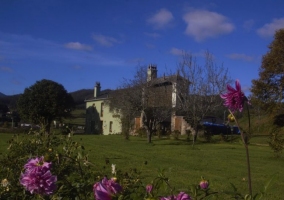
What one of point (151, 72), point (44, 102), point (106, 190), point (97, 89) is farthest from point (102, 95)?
point (106, 190)

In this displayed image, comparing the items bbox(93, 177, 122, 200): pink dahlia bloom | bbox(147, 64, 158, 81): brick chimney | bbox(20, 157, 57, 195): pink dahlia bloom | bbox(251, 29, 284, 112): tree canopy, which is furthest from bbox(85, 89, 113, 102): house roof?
bbox(93, 177, 122, 200): pink dahlia bloom

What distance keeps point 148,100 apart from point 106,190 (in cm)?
2383

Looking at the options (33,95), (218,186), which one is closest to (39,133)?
(218,186)

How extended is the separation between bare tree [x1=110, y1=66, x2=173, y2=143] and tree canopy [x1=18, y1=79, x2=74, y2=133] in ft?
43.8

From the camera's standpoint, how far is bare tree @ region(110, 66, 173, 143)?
24.6 meters

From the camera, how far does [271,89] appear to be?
92.0ft

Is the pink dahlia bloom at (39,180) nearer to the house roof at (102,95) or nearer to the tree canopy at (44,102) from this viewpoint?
the tree canopy at (44,102)

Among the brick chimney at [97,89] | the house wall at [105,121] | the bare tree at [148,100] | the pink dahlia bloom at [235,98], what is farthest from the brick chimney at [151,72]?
the pink dahlia bloom at [235,98]

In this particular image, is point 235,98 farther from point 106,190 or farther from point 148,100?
point 148,100

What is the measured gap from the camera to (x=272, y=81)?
92.7ft

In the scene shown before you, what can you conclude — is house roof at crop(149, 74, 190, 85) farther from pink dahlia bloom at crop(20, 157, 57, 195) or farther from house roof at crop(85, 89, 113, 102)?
pink dahlia bloom at crop(20, 157, 57, 195)

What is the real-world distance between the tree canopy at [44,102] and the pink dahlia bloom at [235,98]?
123 ft

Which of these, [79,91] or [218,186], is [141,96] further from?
[79,91]

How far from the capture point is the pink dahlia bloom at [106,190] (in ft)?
4.34
